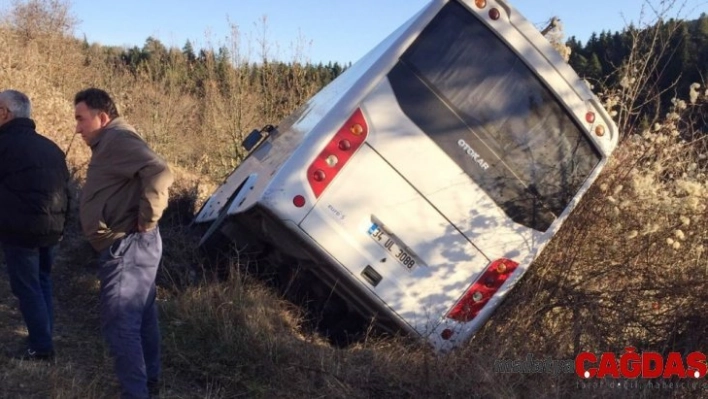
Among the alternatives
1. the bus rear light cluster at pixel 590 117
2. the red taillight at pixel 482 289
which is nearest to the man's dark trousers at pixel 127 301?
the red taillight at pixel 482 289

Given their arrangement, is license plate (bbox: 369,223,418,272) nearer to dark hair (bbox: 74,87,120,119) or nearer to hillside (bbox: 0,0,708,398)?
hillside (bbox: 0,0,708,398)

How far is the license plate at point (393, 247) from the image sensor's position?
4.89 meters

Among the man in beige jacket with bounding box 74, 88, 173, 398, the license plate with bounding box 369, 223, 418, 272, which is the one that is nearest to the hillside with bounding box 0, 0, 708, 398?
the man in beige jacket with bounding box 74, 88, 173, 398

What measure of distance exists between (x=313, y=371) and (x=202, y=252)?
84.5 inches

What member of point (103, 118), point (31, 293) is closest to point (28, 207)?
point (31, 293)

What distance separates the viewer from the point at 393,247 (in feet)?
16.2

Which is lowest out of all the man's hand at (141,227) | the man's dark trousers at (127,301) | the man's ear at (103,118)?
the man's dark trousers at (127,301)

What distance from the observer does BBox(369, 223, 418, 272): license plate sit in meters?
4.89

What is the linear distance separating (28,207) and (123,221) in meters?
0.96

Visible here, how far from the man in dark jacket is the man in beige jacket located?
68 centimetres

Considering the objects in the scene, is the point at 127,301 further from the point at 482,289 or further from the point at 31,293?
the point at 482,289

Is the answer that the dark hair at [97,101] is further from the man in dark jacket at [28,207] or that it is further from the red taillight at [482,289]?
the red taillight at [482,289]

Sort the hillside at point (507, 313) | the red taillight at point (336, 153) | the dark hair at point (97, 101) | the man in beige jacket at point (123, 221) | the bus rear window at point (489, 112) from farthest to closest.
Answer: the bus rear window at point (489, 112)
the red taillight at point (336, 153)
the hillside at point (507, 313)
the dark hair at point (97, 101)
the man in beige jacket at point (123, 221)

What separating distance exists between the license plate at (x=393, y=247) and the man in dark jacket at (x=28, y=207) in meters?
2.18
